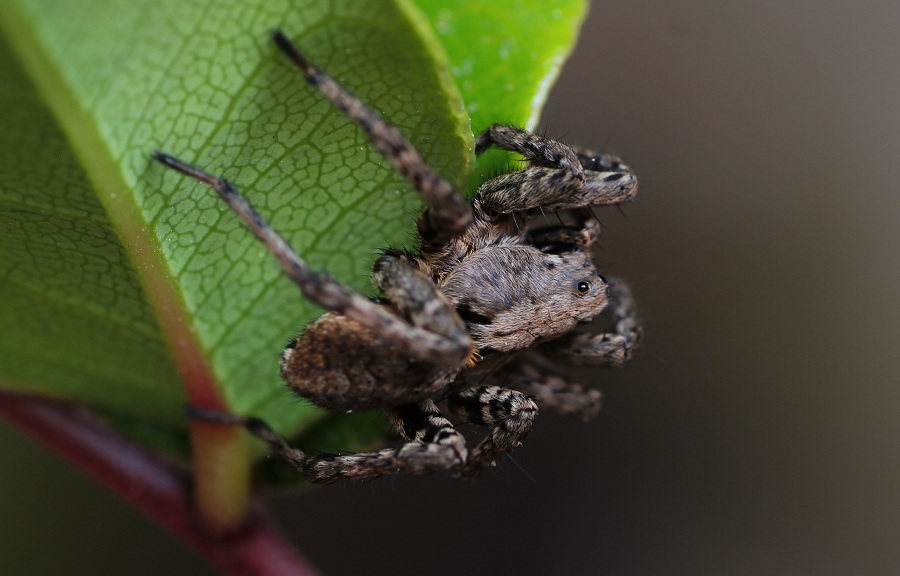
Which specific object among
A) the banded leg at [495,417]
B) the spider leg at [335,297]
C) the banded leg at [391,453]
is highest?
the spider leg at [335,297]

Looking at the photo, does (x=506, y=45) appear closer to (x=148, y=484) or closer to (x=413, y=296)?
(x=413, y=296)

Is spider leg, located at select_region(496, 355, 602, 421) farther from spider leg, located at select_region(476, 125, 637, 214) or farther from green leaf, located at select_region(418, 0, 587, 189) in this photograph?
green leaf, located at select_region(418, 0, 587, 189)

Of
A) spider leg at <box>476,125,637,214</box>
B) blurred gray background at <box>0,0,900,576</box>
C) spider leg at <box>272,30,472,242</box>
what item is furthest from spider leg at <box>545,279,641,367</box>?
blurred gray background at <box>0,0,900,576</box>

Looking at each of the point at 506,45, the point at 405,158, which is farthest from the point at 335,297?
the point at 506,45

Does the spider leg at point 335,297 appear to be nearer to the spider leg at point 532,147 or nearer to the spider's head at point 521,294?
the spider's head at point 521,294

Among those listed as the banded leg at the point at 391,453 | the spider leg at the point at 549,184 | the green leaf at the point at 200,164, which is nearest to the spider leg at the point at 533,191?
the spider leg at the point at 549,184

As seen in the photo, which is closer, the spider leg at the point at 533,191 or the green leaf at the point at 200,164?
the green leaf at the point at 200,164

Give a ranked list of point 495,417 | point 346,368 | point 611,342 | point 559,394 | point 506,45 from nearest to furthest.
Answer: point 506,45 → point 346,368 → point 495,417 → point 611,342 → point 559,394
